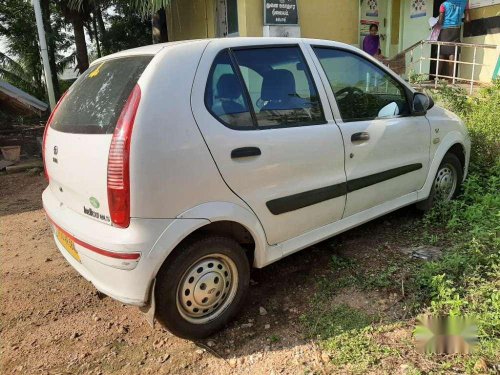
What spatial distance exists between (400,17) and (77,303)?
1000cm

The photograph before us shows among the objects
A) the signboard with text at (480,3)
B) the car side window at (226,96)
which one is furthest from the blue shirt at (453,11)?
the car side window at (226,96)

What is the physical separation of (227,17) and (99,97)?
288 inches

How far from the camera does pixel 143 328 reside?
286cm

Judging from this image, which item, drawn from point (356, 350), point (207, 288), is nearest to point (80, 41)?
point (207, 288)

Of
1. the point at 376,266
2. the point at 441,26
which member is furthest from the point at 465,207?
the point at 441,26

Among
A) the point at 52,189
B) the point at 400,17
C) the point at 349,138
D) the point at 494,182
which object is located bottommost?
the point at 494,182

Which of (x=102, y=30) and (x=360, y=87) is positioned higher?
(x=102, y=30)

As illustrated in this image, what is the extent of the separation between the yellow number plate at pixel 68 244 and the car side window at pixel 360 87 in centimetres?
204

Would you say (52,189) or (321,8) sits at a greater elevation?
(321,8)

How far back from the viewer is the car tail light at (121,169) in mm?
2209

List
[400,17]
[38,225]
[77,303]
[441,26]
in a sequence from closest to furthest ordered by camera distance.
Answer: [77,303], [38,225], [441,26], [400,17]

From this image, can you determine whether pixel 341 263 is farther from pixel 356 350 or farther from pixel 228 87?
pixel 228 87

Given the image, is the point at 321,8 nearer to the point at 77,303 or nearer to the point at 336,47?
the point at 336,47

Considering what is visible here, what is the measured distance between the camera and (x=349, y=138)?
3.17 metres
